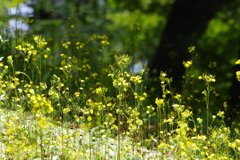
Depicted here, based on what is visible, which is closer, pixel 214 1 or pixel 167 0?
pixel 214 1

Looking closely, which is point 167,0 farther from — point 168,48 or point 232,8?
point 168,48

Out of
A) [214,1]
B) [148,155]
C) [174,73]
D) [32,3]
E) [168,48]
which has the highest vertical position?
[32,3]

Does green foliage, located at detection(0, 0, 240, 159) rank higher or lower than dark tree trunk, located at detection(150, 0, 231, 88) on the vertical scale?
lower

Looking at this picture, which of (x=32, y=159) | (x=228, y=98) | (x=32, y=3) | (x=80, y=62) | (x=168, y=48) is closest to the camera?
(x=32, y=159)

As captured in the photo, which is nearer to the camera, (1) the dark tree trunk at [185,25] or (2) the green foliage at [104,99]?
(2) the green foliage at [104,99]

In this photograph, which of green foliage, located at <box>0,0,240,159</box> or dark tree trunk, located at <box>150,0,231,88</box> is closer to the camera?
green foliage, located at <box>0,0,240,159</box>

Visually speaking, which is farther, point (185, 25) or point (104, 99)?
point (185, 25)

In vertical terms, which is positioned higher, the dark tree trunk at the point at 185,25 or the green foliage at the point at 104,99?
the dark tree trunk at the point at 185,25

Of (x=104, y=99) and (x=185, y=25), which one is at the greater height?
(x=185, y=25)

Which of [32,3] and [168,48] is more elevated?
[32,3]

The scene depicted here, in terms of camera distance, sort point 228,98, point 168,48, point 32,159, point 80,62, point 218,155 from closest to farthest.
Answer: point 32,159
point 218,155
point 80,62
point 228,98
point 168,48

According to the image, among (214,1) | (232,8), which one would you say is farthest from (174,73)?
(232,8)

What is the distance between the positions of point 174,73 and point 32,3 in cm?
696

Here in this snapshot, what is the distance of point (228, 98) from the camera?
6949mm
